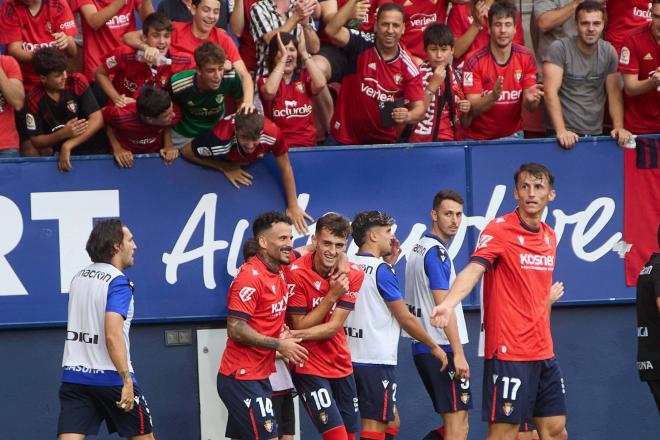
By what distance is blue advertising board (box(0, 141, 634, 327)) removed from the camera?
33.3 feet

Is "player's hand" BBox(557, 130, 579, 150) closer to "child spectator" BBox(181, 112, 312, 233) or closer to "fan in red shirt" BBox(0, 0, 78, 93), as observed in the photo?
"child spectator" BBox(181, 112, 312, 233)

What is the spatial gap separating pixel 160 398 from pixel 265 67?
3041mm

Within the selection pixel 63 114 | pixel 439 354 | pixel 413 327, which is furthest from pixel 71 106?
pixel 439 354

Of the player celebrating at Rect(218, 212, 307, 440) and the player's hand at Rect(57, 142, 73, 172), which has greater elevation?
the player's hand at Rect(57, 142, 73, 172)

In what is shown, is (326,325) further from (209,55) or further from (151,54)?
(151,54)

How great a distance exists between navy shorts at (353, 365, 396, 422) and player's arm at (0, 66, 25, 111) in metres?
3.66

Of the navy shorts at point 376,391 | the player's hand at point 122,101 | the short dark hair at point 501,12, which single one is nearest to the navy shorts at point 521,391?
the navy shorts at point 376,391

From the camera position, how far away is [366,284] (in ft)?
30.0

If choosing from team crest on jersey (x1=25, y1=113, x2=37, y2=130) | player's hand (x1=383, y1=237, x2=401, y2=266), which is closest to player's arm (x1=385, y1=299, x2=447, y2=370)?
player's hand (x1=383, y1=237, x2=401, y2=266)

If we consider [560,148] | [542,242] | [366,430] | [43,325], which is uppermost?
[560,148]

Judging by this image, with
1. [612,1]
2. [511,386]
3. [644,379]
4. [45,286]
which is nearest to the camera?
[511,386]

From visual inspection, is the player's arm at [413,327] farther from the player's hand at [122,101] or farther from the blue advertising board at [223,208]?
the player's hand at [122,101]

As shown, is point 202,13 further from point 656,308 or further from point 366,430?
point 656,308

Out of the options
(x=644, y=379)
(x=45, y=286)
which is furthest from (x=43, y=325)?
(x=644, y=379)
